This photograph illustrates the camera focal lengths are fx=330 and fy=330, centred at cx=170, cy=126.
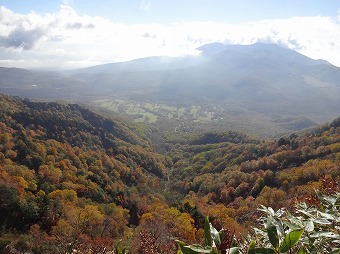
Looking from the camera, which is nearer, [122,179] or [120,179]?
[120,179]

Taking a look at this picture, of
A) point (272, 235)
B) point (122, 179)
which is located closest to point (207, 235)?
point (272, 235)

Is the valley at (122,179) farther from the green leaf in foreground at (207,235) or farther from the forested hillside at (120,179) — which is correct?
the green leaf in foreground at (207,235)

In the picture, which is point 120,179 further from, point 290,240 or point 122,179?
point 290,240

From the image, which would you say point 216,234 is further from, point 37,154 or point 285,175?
point 37,154

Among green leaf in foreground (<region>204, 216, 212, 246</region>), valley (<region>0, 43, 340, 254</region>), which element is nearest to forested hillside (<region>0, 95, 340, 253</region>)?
valley (<region>0, 43, 340, 254</region>)

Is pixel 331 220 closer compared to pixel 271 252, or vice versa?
pixel 271 252

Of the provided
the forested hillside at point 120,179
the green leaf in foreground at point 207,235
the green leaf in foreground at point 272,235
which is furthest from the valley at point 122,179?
the green leaf in foreground at point 207,235

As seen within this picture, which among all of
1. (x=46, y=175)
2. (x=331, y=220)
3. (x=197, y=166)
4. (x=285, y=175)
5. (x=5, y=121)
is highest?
(x=331, y=220)

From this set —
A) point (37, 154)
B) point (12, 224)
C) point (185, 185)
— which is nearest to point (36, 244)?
point (12, 224)
